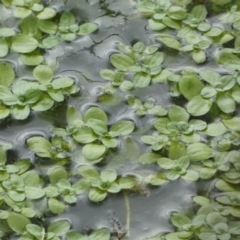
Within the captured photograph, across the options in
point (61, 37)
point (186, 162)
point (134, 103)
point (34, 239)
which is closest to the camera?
point (34, 239)

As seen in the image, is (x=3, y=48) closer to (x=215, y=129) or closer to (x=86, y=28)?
(x=86, y=28)

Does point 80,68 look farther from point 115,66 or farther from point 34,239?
point 34,239

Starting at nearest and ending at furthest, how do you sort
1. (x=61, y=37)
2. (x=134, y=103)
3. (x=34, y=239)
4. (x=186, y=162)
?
(x=34, y=239), (x=186, y=162), (x=134, y=103), (x=61, y=37)

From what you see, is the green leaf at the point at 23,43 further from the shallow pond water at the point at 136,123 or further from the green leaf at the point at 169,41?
the green leaf at the point at 169,41

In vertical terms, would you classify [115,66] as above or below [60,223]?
above

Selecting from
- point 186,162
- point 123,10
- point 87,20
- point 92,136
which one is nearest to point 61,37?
point 87,20

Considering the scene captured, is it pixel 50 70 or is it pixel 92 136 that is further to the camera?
pixel 50 70

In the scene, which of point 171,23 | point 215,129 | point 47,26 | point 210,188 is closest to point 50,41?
point 47,26
